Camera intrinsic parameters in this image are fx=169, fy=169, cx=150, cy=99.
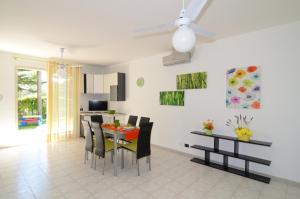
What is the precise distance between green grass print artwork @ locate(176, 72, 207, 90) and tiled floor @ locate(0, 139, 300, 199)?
170 cm

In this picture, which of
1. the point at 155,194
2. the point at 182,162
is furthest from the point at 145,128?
the point at 182,162

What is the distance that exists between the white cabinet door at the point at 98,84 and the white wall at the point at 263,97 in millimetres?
2364

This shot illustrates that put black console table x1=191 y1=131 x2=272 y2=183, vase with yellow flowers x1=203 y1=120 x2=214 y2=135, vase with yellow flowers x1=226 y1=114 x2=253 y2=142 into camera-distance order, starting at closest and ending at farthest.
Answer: black console table x1=191 y1=131 x2=272 y2=183
vase with yellow flowers x1=226 y1=114 x2=253 y2=142
vase with yellow flowers x1=203 y1=120 x2=214 y2=135

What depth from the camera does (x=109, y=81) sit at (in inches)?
238

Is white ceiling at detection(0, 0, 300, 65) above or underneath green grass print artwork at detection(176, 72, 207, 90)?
above

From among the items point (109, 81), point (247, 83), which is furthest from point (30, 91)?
point (247, 83)

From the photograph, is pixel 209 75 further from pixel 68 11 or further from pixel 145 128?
pixel 68 11

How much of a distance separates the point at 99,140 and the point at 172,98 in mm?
2095

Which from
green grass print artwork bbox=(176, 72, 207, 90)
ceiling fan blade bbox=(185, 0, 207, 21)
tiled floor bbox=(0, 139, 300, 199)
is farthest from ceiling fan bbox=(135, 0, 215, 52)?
green grass print artwork bbox=(176, 72, 207, 90)

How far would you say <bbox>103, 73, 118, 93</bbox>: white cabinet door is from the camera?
575cm

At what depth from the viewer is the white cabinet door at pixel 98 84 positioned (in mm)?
6230

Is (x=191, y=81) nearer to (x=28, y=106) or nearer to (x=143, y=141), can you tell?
(x=143, y=141)

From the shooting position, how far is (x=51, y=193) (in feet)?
8.06

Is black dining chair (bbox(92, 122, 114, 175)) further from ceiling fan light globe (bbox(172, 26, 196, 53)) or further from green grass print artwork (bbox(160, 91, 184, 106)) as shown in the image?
ceiling fan light globe (bbox(172, 26, 196, 53))
